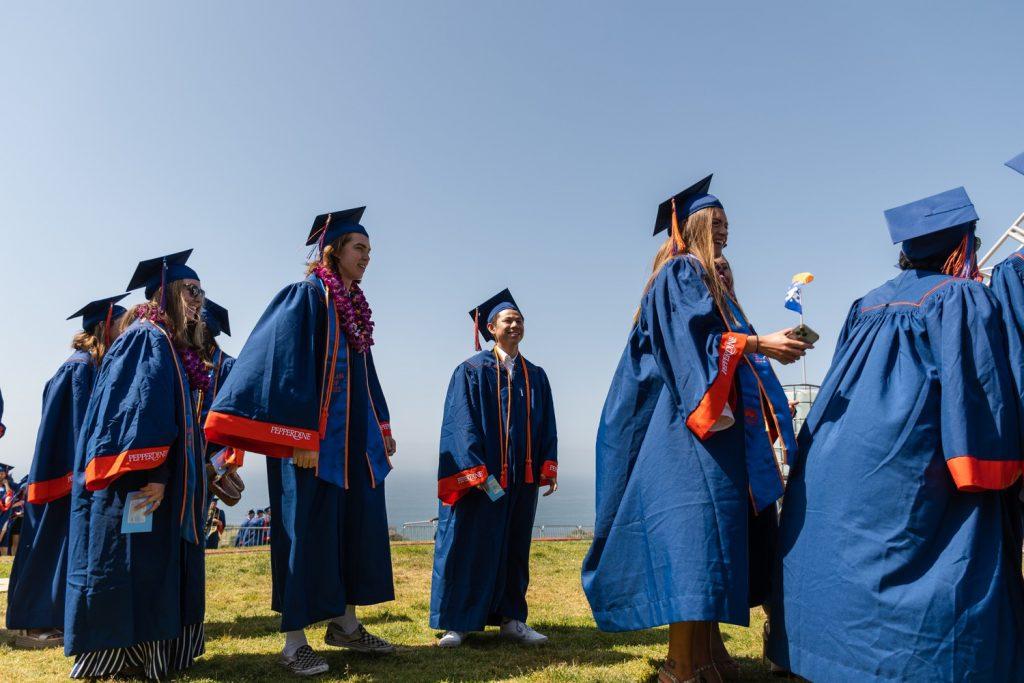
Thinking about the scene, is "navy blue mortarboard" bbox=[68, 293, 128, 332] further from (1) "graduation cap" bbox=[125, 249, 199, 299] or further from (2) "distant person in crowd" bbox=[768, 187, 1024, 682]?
(2) "distant person in crowd" bbox=[768, 187, 1024, 682]

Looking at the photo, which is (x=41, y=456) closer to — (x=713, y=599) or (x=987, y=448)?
(x=713, y=599)

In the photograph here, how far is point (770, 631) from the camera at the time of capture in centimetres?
329

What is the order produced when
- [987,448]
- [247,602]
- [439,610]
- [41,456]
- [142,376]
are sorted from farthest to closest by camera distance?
[247,602] → [41,456] → [439,610] → [142,376] → [987,448]

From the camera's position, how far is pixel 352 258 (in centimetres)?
487

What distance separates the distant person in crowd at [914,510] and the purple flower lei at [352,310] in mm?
2681

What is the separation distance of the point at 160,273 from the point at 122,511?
1501 millimetres

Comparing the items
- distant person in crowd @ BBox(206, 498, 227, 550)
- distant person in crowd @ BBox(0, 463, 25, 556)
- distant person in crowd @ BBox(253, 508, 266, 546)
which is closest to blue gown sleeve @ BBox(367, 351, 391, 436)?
distant person in crowd @ BBox(0, 463, 25, 556)

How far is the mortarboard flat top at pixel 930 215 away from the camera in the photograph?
11.0ft

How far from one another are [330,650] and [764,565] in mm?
2754

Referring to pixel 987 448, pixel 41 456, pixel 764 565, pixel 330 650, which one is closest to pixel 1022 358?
pixel 987 448

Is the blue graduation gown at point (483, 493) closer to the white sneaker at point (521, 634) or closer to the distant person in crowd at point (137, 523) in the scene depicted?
the white sneaker at point (521, 634)

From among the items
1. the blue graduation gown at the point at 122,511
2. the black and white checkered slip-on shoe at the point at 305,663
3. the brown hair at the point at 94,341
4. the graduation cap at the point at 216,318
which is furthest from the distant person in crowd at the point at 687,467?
the graduation cap at the point at 216,318

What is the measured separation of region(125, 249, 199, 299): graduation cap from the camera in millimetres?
4648

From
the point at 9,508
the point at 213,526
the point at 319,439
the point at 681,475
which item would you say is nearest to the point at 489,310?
the point at 319,439
